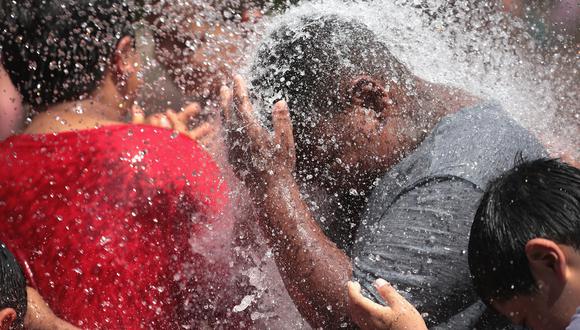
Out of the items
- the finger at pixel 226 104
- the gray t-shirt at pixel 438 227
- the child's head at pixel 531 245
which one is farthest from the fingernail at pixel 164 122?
the child's head at pixel 531 245

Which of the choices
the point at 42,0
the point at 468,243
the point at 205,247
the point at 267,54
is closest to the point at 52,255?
the point at 205,247

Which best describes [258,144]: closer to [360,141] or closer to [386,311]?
[360,141]

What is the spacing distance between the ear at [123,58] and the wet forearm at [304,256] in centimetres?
58

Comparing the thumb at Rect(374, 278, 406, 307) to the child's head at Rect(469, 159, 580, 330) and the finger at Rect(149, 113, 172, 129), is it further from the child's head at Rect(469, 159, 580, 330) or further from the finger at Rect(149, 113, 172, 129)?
the finger at Rect(149, 113, 172, 129)

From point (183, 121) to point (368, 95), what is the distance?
833mm

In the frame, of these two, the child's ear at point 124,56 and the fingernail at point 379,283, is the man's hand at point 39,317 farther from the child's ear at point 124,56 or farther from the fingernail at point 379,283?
the fingernail at point 379,283

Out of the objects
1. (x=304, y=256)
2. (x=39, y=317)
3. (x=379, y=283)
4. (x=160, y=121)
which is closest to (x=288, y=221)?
(x=304, y=256)

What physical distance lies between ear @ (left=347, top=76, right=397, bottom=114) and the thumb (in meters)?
0.57

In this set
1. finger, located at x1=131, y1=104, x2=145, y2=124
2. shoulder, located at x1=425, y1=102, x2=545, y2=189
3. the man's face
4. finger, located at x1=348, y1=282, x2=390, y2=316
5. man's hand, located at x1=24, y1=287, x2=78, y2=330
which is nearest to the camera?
finger, located at x1=348, y1=282, x2=390, y2=316

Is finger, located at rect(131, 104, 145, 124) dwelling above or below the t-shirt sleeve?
below

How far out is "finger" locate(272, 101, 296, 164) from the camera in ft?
6.13

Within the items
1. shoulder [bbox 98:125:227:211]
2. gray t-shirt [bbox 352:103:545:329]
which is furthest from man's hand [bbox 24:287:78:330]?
gray t-shirt [bbox 352:103:545:329]

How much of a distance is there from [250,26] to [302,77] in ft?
2.06

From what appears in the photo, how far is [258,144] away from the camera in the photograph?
185cm
